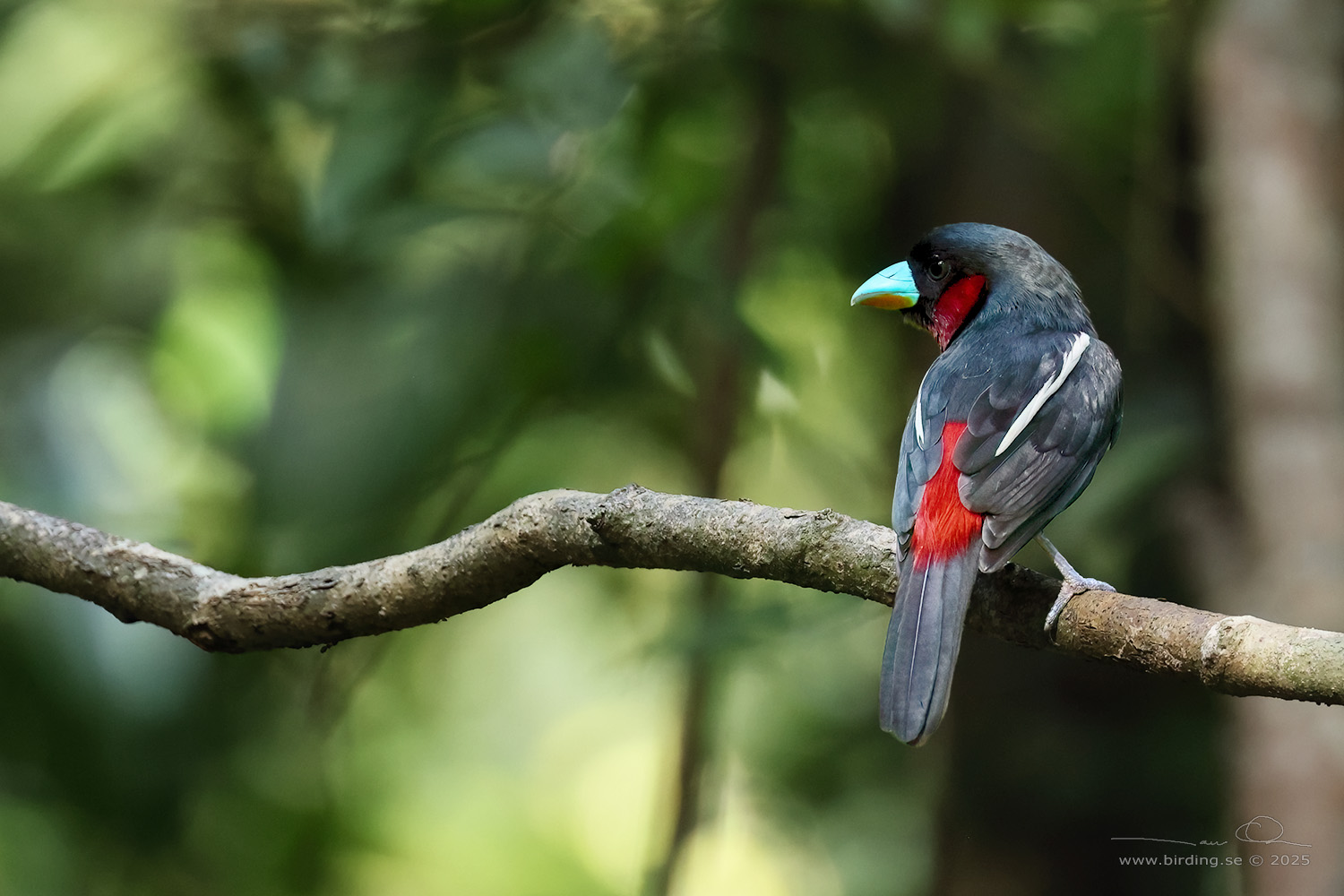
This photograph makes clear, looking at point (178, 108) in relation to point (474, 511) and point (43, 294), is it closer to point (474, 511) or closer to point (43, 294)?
point (43, 294)

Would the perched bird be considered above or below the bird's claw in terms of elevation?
above

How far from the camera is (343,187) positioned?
333 cm

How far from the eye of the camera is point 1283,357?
401cm

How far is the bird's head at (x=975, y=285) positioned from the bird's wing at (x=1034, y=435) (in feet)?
0.64

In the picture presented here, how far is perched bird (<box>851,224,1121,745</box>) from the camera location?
Answer: 222 cm

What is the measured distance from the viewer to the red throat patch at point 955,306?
3.50 metres

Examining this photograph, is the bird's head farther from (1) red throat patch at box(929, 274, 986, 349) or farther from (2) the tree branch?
(2) the tree branch

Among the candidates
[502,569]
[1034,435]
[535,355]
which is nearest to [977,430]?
[1034,435]

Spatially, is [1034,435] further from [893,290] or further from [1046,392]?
[893,290]

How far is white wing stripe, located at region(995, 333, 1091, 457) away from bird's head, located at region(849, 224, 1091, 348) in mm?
167

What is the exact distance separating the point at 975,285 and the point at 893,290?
218mm

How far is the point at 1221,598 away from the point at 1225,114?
1605 mm

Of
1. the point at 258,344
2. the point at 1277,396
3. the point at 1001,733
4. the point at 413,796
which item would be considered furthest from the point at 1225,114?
the point at 413,796
